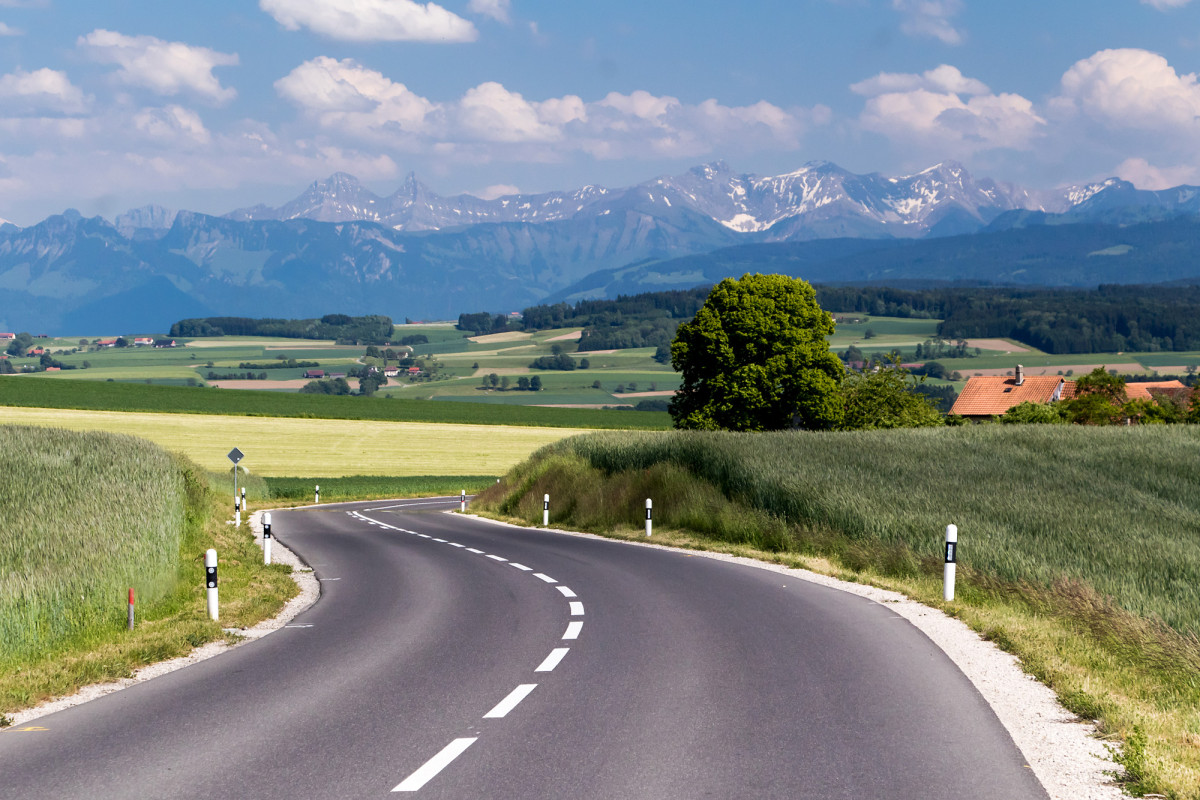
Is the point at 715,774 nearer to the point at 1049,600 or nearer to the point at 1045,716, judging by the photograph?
the point at 1045,716

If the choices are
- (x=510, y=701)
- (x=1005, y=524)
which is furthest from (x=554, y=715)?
(x=1005, y=524)

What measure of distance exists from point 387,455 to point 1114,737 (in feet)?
243

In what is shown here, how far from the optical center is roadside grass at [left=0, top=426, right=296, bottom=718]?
10.7 metres

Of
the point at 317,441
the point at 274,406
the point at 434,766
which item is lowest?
the point at 317,441

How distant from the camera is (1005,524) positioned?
18859mm

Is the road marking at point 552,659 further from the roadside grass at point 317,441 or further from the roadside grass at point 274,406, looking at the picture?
the roadside grass at point 274,406

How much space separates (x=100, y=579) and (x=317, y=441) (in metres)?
70.1

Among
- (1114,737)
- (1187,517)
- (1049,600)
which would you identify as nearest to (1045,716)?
(1114,737)

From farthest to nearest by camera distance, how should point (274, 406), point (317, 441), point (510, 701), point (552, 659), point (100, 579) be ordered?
1. point (274, 406)
2. point (317, 441)
3. point (100, 579)
4. point (552, 659)
5. point (510, 701)

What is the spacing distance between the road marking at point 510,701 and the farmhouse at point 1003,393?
318ft

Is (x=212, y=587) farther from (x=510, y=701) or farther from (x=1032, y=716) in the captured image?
(x=1032, y=716)

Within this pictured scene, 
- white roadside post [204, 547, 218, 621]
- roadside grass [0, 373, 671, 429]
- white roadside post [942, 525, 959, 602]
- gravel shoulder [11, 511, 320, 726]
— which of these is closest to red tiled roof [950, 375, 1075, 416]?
roadside grass [0, 373, 671, 429]

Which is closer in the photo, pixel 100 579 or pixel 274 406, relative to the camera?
pixel 100 579

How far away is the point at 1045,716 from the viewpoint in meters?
8.52
